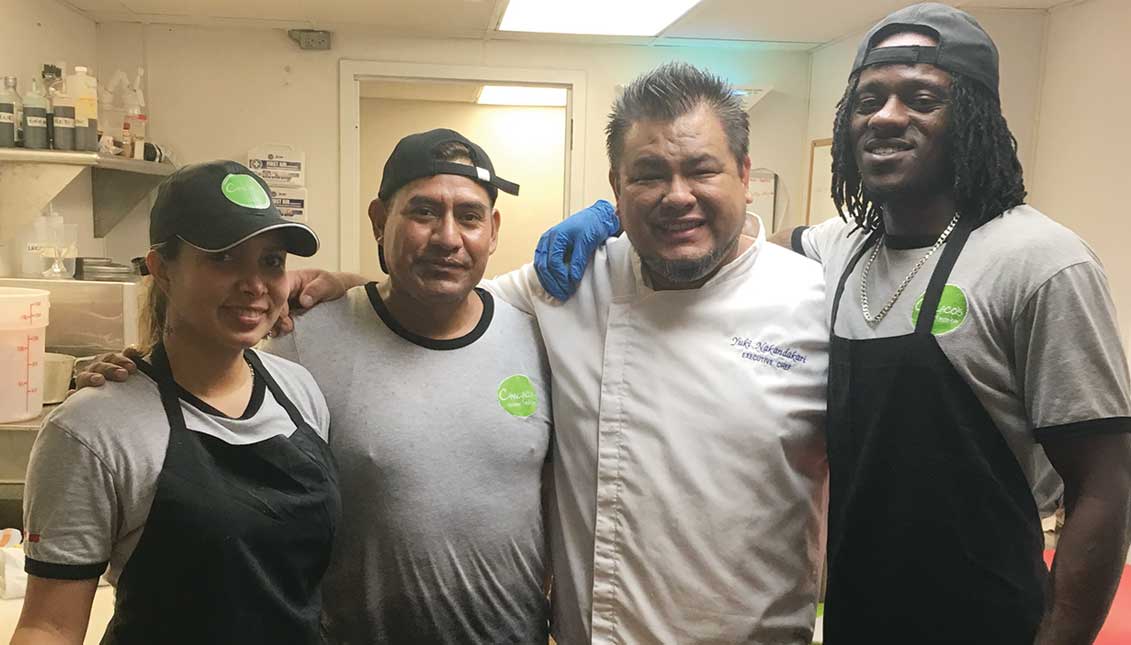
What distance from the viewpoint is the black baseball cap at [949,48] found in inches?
46.3

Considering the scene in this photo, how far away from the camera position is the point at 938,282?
117 cm

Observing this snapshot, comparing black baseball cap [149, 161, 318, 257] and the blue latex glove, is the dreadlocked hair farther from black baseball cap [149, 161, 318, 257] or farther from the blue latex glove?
black baseball cap [149, 161, 318, 257]

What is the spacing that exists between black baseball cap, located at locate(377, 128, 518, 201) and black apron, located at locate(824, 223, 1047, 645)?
0.68m

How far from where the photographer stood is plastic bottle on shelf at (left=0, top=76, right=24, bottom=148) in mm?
2395

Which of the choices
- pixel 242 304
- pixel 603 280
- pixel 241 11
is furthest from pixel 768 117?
pixel 242 304

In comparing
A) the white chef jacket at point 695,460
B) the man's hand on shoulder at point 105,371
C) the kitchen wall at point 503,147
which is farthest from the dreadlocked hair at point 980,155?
the kitchen wall at point 503,147

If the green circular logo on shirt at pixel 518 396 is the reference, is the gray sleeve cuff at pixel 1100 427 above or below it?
above

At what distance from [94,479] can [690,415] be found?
87cm

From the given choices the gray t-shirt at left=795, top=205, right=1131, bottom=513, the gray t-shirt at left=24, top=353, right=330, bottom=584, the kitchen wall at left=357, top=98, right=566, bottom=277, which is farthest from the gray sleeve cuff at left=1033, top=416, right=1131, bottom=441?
the kitchen wall at left=357, top=98, right=566, bottom=277

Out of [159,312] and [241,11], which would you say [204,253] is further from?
[241,11]

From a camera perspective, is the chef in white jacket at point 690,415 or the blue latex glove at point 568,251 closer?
the chef in white jacket at point 690,415

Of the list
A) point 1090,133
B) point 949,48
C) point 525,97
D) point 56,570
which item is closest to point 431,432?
point 56,570

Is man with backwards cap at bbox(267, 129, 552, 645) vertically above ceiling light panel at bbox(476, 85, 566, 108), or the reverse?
ceiling light panel at bbox(476, 85, 566, 108)

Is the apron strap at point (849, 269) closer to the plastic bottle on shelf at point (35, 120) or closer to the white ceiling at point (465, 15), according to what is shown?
the white ceiling at point (465, 15)
